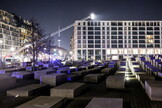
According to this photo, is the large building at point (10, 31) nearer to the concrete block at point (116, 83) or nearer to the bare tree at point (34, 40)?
the bare tree at point (34, 40)

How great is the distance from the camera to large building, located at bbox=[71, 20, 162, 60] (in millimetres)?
110188

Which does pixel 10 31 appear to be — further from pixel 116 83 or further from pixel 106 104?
pixel 106 104

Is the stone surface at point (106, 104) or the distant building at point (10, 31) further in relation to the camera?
the distant building at point (10, 31)

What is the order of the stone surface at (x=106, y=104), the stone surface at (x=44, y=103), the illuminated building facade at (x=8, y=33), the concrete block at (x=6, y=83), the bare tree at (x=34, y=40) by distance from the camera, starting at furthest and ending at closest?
the illuminated building facade at (x=8, y=33) < the bare tree at (x=34, y=40) < the concrete block at (x=6, y=83) < the stone surface at (x=44, y=103) < the stone surface at (x=106, y=104)

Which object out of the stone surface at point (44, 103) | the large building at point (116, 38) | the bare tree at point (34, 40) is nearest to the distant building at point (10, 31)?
the large building at point (116, 38)

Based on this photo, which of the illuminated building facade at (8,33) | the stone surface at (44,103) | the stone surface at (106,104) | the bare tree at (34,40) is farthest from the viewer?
the illuminated building facade at (8,33)

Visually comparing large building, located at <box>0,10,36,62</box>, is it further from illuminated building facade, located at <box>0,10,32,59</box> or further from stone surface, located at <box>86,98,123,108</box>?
stone surface, located at <box>86,98,123,108</box>

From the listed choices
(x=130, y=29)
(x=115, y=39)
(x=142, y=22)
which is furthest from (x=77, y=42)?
(x=142, y=22)

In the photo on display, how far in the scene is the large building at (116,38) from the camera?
110m

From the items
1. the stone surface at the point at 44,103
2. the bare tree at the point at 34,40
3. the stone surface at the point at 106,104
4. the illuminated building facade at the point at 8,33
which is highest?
the illuminated building facade at the point at 8,33

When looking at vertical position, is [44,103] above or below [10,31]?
below

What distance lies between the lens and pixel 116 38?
112 m

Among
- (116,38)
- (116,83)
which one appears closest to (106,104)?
(116,83)

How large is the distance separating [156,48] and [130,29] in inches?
797
